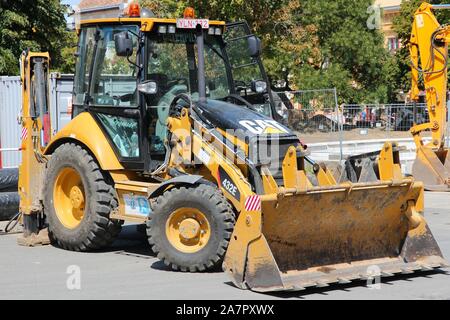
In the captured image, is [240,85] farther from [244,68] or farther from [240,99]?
[240,99]

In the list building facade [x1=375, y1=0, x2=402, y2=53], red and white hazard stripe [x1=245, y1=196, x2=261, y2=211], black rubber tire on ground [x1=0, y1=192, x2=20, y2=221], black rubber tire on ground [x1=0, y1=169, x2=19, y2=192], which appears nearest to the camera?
red and white hazard stripe [x1=245, y1=196, x2=261, y2=211]

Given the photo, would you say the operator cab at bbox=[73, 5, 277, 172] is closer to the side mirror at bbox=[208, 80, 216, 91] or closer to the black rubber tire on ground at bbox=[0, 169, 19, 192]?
the side mirror at bbox=[208, 80, 216, 91]

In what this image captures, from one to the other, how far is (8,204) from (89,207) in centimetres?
403

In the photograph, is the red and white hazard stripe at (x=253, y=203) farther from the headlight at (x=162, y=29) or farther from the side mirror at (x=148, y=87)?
the headlight at (x=162, y=29)

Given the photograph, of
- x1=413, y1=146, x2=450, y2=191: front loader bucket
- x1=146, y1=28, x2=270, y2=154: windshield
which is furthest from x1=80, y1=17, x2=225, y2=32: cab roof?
x1=413, y1=146, x2=450, y2=191: front loader bucket

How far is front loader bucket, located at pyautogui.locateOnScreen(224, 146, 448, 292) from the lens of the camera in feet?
25.5

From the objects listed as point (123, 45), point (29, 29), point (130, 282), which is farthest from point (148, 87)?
point (29, 29)

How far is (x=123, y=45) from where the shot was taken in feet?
30.3

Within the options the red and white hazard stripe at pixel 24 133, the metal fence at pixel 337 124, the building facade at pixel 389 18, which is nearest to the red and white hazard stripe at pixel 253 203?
the red and white hazard stripe at pixel 24 133

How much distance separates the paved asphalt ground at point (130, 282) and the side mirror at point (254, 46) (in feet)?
9.22

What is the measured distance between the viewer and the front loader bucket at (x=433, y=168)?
17281 mm

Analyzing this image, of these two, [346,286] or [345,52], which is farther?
[345,52]

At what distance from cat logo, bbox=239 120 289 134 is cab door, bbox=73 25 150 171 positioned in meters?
1.41

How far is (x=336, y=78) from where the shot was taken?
1673 inches
